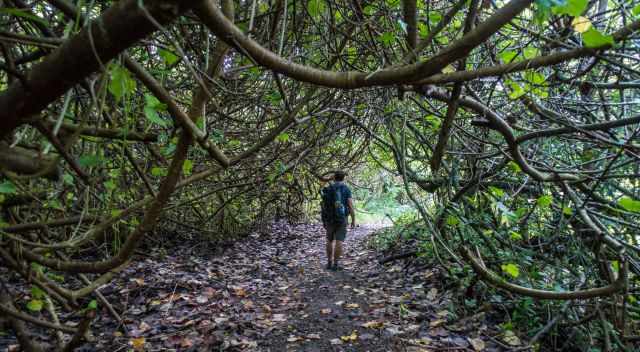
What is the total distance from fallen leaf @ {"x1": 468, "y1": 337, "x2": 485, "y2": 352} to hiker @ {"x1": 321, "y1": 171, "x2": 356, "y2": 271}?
3378 mm

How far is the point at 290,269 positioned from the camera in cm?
655

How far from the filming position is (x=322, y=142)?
19.3 ft

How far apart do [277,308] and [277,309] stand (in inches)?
1.7

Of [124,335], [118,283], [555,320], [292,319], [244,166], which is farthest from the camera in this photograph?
[244,166]

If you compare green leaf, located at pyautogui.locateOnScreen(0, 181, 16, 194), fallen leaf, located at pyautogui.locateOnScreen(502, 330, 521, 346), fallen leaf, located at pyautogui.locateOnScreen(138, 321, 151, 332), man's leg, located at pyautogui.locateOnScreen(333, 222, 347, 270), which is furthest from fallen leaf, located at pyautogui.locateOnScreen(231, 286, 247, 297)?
green leaf, located at pyautogui.locateOnScreen(0, 181, 16, 194)

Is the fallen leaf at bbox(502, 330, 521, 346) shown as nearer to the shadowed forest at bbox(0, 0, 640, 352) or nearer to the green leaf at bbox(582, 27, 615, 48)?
the shadowed forest at bbox(0, 0, 640, 352)

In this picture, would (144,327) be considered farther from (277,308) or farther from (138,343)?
(277,308)

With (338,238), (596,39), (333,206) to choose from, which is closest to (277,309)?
(338,238)

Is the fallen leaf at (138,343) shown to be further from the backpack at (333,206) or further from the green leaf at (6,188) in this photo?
the backpack at (333,206)

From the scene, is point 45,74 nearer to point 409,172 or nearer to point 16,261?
point 16,261

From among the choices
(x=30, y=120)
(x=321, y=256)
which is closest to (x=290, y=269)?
(x=321, y=256)

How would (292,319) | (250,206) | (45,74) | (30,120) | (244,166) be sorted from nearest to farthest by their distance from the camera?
(45,74)
(30,120)
(292,319)
(244,166)
(250,206)

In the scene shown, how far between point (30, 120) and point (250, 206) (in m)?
7.82

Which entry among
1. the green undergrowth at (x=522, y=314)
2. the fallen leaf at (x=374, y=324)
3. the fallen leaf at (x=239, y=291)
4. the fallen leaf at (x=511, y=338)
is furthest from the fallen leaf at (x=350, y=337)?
the fallen leaf at (x=239, y=291)
